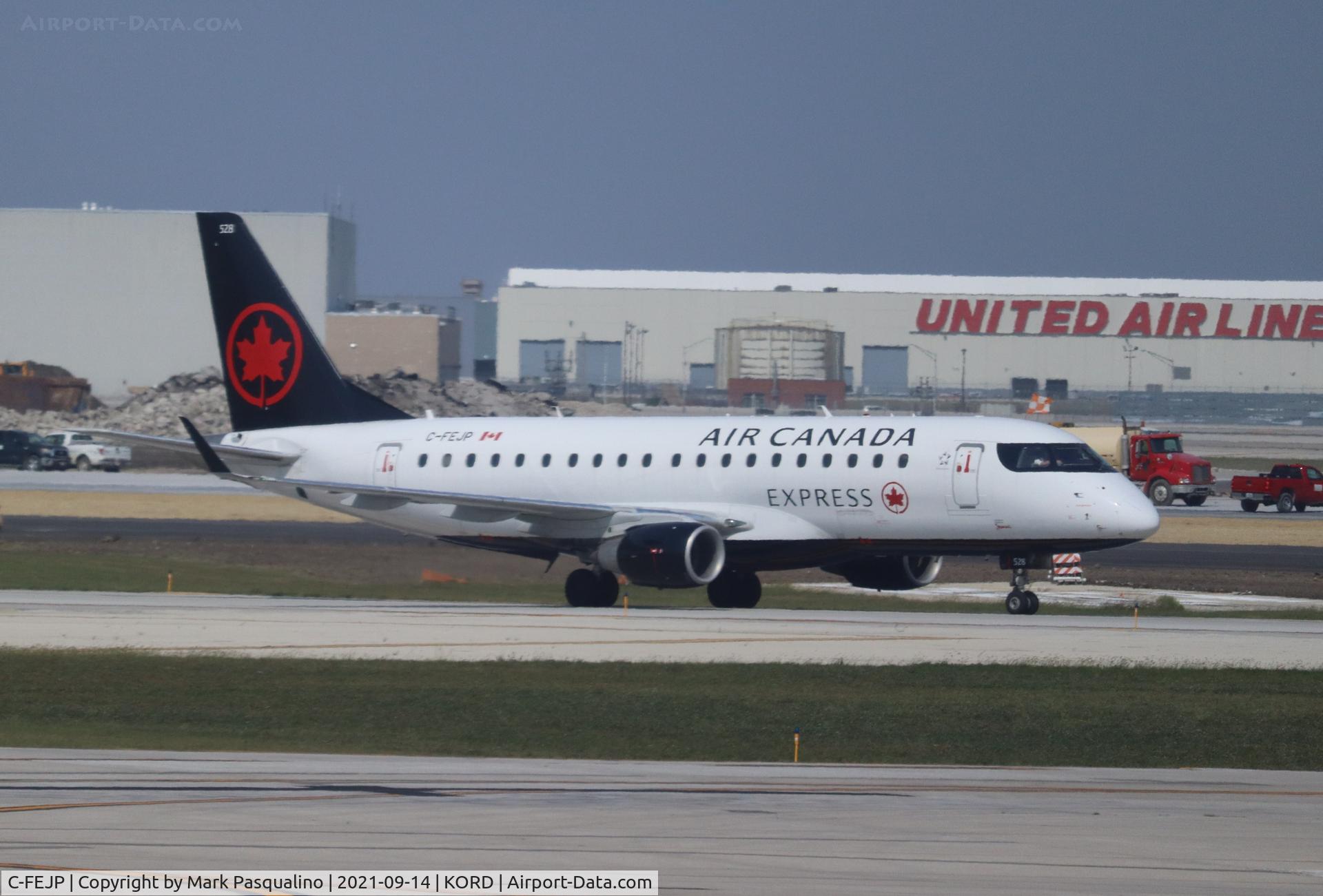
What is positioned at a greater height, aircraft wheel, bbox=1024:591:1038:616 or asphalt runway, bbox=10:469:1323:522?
aircraft wheel, bbox=1024:591:1038:616

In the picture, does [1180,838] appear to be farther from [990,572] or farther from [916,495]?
[990,572]

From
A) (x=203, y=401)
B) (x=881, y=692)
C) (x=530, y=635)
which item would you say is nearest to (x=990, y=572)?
(x=530, y=635)

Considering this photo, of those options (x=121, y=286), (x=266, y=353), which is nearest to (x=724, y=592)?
(x=266, y=353)

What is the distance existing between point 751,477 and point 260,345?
42.5ft

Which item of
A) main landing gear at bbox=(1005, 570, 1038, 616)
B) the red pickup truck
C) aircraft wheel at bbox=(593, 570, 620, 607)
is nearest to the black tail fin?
aircraft wheel at bbox=(593, 570, 620, 607)

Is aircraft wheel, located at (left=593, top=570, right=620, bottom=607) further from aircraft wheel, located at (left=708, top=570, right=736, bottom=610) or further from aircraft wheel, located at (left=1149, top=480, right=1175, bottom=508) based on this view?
aircraft wheel, located at (left=1149, top=480, right=1175, bottom=508)

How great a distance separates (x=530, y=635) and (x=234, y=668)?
6.52 metres

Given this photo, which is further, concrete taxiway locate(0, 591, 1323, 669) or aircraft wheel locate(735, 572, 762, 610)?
aircraft wheel locate(735, 572, 762, 610)

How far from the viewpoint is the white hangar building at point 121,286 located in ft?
493

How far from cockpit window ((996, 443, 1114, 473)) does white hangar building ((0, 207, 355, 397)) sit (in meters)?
122

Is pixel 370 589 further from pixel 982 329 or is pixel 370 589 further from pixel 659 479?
pixel 982 329

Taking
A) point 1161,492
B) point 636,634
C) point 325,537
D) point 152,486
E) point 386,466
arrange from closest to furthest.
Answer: point 636,634 → point 386,466 → point 325,537 → point 1161,492 → point 152,486

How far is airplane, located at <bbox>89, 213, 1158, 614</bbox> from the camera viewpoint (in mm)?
34312

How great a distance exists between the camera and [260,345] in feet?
137
